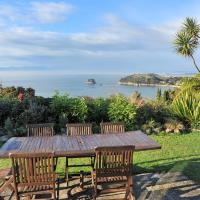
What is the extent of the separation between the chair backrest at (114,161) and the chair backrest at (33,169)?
0.61 metres

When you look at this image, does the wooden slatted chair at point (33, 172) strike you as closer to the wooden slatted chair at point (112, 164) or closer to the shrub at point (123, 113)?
the wooden slatted chair at point (112, 164)

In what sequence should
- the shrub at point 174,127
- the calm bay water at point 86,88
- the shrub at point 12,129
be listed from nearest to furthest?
1. the shrub at point 12,129
2. the shrub at point 174,127
3. the calm bay water at point 86,88

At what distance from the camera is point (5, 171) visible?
5.75 meters

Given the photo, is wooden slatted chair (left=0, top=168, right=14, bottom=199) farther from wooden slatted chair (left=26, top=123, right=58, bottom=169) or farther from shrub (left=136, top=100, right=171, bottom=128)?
shrub (left=136, top=100, right=171, bottom=128)

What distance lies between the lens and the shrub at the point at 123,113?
1126 centimetres

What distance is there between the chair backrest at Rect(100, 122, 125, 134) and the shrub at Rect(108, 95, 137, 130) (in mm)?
4391

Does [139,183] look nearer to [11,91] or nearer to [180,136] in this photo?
[180,136]

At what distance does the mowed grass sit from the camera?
7254mm

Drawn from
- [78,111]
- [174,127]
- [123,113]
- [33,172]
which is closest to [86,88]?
[78,111]

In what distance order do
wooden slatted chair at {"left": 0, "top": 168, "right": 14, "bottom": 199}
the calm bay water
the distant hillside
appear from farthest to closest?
the distant hillside < the calm bay water < wooden slatted chair at {"left": 0, "top": 168, "right": 14, "bottom": 199}

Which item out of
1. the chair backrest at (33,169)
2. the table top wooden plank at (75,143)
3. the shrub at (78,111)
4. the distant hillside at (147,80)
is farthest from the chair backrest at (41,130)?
the distant hillside at (147,80)

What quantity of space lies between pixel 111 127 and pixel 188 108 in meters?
5.82

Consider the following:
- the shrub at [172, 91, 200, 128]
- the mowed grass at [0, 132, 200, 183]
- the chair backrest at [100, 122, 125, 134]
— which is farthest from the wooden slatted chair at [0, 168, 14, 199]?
the shrub at [172, 91, 200, 128]

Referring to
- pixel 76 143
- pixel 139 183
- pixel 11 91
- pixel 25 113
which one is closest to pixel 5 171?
→ pixel 76 143
